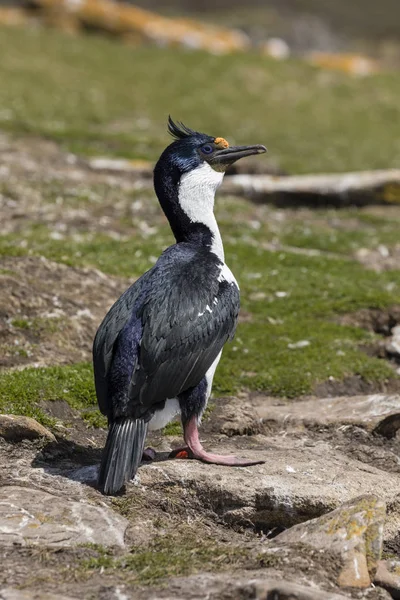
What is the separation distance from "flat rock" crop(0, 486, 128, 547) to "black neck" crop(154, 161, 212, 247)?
3234mm

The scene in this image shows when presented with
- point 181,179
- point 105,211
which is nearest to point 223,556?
point 181,179

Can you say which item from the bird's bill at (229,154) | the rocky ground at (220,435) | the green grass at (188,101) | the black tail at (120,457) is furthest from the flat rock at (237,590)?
the green grass at (188,101)

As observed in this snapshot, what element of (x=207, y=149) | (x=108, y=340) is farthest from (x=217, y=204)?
(x=108, y=340)

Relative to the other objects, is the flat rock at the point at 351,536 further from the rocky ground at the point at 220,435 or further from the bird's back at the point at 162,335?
the bird's back at the point at 162,335

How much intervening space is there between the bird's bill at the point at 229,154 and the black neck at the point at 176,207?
0.48 m

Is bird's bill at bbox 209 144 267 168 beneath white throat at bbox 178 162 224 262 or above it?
above

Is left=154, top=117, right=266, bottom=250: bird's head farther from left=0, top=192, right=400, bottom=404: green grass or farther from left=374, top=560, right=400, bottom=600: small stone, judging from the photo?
left=374, top=560, right=400, bottom=600: small stone

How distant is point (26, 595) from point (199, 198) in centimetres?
491

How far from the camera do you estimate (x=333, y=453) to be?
1036cm

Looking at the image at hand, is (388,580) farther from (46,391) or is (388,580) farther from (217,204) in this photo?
(217,204)

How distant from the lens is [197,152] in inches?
402

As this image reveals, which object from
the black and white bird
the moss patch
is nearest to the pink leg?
the black and white bird

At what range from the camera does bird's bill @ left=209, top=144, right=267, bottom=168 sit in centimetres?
1031

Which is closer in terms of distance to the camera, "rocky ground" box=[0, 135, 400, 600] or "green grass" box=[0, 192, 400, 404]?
"rocky ground" box=[0, 135, 400, 600]
